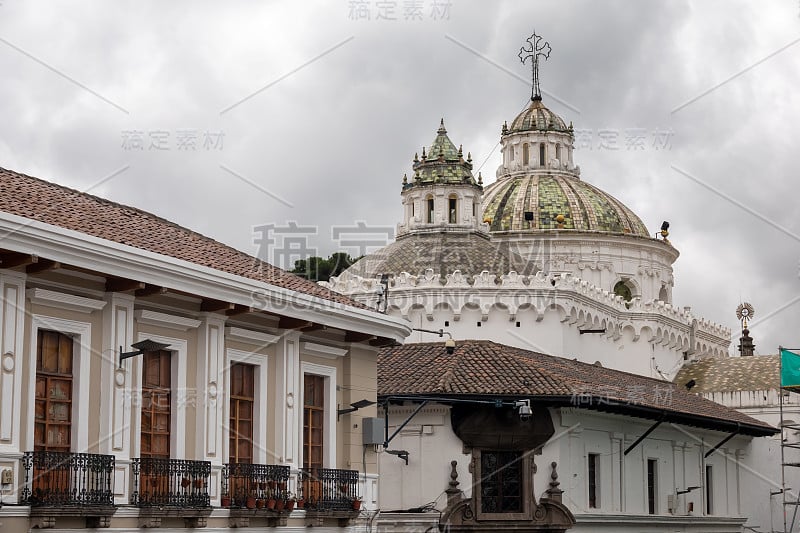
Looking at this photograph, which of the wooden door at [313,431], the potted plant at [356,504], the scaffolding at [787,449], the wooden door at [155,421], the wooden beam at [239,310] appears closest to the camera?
the wooden door at [155,421]

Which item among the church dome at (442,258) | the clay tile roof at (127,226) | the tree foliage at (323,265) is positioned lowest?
the clay tile roof at (127,226)

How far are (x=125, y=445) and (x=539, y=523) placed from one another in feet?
50.1

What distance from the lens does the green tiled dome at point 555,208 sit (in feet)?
225

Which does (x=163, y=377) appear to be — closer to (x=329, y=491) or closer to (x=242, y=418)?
(x=242, y=418)

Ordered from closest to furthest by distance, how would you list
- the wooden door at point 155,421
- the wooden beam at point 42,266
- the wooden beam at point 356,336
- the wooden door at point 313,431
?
the wooden beam at point 42,266
the wooden door at point 155,421
the wooden door at point 313,431
the wooden beam at point 356,336

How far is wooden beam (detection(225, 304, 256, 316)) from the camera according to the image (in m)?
22.7

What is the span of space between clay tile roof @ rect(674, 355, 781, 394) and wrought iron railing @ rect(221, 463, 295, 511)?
111 ft

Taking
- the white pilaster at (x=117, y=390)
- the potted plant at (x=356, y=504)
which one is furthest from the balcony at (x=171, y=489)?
the potted plant at (x=356, y=504)

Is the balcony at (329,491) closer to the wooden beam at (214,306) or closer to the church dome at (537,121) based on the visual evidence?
the wooden beam at (214,306)

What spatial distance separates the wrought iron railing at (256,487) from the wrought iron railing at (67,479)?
2989mm

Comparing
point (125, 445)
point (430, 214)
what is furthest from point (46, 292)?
point (430, 214)

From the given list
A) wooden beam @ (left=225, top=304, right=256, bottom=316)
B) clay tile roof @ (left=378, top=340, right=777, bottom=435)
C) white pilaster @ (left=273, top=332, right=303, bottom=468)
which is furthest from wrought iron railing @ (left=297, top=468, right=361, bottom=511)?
clay tile roof @ (left=378, top=340, right=777, bottom=435)

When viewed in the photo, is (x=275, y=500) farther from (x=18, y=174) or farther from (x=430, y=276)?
(x=430, y=276)

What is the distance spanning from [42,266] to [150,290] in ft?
7.36
